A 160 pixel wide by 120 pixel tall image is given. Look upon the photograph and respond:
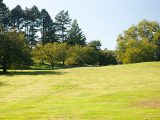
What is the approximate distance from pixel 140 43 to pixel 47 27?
4186cm

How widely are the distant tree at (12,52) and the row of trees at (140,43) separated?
36.2m

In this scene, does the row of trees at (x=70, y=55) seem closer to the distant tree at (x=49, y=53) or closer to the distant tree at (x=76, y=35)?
the distant tree at (x=49, y=53)

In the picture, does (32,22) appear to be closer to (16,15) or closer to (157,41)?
(16,15)

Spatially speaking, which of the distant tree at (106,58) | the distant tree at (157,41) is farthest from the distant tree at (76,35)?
the distant tree at (157,41)

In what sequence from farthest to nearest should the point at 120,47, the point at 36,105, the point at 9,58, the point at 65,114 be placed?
1. the point at 120,47
2. the point at 9,58
3. the point at 36,105
4. the point at 65,114

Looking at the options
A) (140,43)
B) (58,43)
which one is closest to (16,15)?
(58,43)

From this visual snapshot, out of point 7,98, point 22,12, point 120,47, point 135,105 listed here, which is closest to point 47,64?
point 120,47

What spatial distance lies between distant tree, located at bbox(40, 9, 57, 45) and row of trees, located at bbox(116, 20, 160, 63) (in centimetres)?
2656

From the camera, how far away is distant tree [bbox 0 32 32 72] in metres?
62.0

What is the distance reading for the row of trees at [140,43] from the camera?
92688 mm

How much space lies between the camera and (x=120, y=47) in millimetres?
103938

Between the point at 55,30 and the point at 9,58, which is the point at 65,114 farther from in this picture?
the point at 55,30

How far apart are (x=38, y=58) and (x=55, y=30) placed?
41419 mm

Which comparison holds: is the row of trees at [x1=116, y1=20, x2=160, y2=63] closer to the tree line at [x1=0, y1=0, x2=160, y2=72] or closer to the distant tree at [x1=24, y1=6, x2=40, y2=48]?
the tree line at [x1=0, y1=0, x2=160, y2=72]
